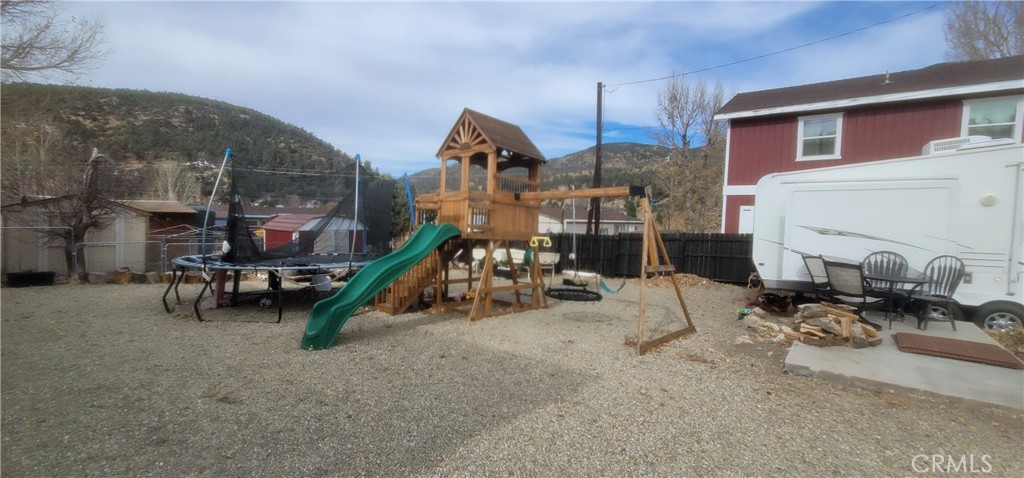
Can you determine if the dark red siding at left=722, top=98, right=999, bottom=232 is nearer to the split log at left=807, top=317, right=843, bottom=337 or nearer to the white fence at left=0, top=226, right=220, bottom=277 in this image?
the split log at left=807, top=317, right=843, bottom=337

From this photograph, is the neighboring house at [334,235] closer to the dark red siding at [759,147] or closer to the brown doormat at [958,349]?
the brown doormat at [958,349]

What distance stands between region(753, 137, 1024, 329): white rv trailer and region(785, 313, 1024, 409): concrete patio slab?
1386mm

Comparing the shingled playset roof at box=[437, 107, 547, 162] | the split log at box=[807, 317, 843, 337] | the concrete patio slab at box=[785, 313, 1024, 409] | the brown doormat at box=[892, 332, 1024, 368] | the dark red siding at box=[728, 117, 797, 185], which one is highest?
the dark red siding at box=[728, 117, 797, 185]

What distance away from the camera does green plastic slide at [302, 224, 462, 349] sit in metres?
5.90

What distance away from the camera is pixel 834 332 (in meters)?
5.78

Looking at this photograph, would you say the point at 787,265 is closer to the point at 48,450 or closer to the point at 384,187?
the point at 384,187

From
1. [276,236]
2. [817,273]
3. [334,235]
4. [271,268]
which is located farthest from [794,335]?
[276,236]

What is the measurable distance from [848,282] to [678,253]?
25.4 feet

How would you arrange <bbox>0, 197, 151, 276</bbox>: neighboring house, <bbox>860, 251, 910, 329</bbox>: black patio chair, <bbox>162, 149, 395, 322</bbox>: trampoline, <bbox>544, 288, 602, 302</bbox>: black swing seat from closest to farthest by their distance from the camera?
1. <bbox>860, 251, 910, 329</bbox>: black patio chair
2. <bbox>162, 149, 395, 322</bbox>: trampoline
3. <bbox>544, 288, 602, 302</bbox>: black swing seat
4. <bbox>0, 197, 151, 276</bbox>: neighboring house

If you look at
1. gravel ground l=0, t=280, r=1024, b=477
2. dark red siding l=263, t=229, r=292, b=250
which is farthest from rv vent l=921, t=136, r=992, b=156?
dark red siding l=263, t=229, r=292, b=250

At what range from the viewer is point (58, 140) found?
18.8 metres

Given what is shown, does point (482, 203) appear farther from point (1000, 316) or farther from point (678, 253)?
point (678, 253)

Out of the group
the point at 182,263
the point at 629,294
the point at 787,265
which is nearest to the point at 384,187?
the point at 182,263

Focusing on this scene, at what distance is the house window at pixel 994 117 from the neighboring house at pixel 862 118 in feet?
0.06
